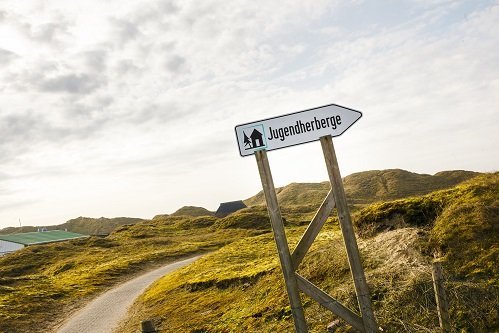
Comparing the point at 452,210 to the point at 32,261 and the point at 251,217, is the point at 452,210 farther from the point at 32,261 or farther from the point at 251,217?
the point at 251,217

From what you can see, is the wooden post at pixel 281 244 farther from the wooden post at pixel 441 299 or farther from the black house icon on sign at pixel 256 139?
the wooden post at pixel 441 299

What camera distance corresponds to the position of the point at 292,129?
6637 mm

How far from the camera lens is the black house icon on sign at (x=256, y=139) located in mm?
6598

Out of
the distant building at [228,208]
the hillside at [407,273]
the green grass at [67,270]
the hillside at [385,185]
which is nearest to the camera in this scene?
the hillside at [407,273]

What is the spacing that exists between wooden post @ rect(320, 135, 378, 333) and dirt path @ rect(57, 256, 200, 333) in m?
15.2

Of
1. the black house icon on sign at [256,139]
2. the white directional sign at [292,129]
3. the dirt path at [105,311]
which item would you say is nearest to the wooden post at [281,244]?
the black house icon on sign at [256,139]

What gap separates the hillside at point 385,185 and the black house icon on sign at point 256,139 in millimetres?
124983

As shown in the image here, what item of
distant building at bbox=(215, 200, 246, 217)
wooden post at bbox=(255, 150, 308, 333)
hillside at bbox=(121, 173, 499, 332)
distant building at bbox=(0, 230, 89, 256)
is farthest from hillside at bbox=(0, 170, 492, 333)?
distant building at bbox=(215, 200, 246, 217)

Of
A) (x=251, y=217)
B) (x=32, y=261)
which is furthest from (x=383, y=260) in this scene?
(x=251, y=217)

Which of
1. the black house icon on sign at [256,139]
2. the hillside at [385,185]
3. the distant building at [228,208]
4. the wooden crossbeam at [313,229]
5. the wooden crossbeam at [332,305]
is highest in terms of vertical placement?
the black house icon on sign at [256,139]

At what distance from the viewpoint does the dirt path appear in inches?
768

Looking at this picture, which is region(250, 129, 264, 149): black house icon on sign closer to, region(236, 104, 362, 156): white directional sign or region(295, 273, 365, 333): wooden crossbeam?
region(236, 104, 362, 156): white directional sign

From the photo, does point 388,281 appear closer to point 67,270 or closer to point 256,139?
point 256,139

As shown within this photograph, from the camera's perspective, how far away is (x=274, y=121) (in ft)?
21.8
